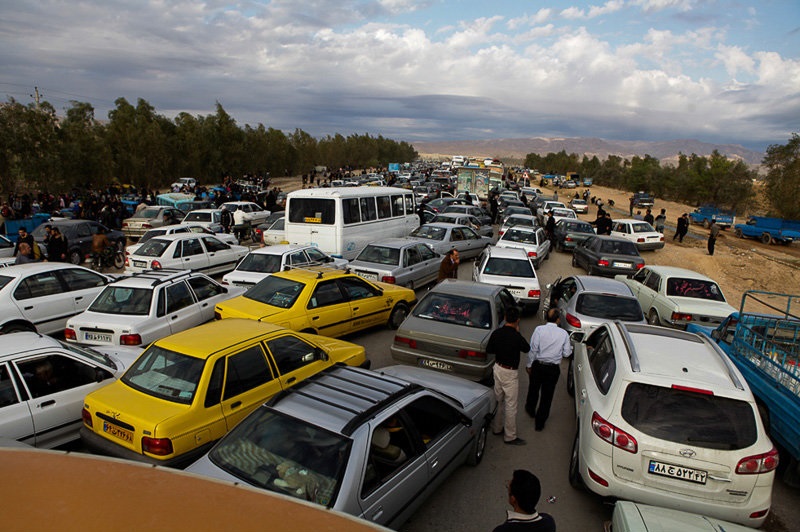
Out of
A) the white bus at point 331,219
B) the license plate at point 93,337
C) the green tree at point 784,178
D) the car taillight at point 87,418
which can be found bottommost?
the license plate at point 93,337

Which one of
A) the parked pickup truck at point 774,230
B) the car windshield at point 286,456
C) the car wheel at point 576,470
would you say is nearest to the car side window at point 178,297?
the car windshield at point 286,456

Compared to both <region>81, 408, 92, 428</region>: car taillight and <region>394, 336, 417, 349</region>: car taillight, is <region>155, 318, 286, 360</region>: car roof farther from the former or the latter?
<region>394, 336, 417, 349</region>: car taillight

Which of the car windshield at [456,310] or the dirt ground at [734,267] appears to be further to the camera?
the dirt ground at [734,267]

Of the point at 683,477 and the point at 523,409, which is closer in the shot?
the point at 683,477

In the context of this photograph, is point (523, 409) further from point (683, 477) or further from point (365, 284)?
point (365, 284)

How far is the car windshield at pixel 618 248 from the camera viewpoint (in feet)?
53.0

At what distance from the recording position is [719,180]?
51.5 meters

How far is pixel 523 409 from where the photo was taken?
6.95 meters

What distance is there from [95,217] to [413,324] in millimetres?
20000

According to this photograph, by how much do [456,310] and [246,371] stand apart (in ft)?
12.2

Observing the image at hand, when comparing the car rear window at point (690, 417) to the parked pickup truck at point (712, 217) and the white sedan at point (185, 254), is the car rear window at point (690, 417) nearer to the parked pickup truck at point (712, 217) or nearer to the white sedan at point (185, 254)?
the white sedan at point (185, 254)

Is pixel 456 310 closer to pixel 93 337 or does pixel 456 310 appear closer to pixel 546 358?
pixel 546 358

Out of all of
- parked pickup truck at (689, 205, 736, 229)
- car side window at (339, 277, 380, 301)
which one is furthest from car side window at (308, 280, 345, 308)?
parked pickup truck at (689, 205, 736, 229)

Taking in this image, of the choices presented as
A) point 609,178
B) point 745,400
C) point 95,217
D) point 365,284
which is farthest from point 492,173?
point 609,178
